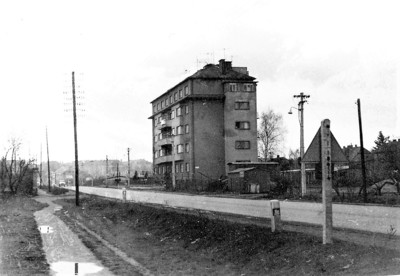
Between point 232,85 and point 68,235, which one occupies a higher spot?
point 232,85

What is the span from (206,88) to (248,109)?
6.18m

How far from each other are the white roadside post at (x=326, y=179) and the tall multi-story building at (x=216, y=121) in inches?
1982

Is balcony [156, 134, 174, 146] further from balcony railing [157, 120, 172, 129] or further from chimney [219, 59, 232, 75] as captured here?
chimney [219, 59, 232, 75]

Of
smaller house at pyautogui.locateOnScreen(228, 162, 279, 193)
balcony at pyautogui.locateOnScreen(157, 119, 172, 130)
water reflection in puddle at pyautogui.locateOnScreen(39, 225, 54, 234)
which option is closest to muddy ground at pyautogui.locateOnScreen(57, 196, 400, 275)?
water reflection in puddle at pyautogui.locateOnScreen(39, 225, 54, 234)

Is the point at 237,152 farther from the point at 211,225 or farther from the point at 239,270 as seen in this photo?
the point at 239,270

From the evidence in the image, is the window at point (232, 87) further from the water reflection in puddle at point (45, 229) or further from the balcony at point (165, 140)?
the water reflection in puddle at point (45, 229)

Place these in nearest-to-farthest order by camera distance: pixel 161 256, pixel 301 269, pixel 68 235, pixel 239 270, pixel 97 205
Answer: pixel 301 269 → pixel 239 270 → pixel 161 256 → pixel 68 235 → pixel 97 205

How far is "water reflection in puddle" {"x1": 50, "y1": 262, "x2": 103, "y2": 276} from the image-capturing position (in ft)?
31.7

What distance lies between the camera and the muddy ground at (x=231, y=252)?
27.0ft

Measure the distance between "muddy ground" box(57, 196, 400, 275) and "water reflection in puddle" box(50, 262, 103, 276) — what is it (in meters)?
0.43

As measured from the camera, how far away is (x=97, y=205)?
105 feet

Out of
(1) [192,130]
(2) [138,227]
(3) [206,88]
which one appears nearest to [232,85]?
(3) [206,88]

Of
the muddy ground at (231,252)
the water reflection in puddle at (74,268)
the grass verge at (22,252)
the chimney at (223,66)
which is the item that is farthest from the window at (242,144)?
the water reflection in puddle at (74,268)

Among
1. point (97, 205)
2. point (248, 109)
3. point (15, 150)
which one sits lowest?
point (97, 205)
